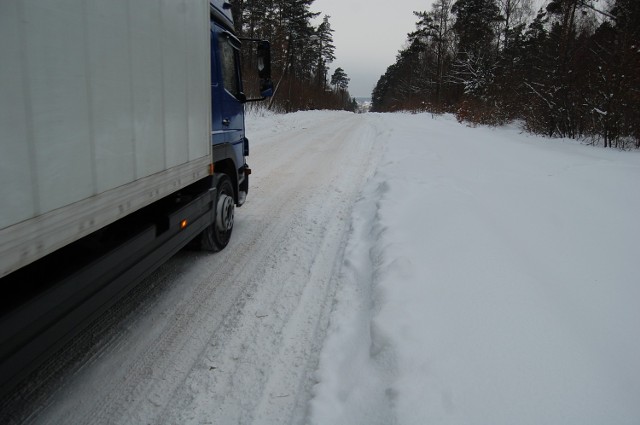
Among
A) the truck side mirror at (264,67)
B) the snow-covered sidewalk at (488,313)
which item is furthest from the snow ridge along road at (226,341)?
the truck side mirror at (264,67)

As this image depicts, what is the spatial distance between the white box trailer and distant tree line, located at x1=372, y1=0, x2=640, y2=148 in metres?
12.3

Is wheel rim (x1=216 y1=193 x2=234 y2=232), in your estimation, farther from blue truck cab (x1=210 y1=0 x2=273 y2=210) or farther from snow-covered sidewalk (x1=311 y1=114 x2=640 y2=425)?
snow-covered sidewalk (x1=311 y1=114 x2=640 y2=425)

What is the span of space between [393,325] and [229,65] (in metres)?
3.56

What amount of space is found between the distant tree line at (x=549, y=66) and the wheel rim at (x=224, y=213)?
→ 11.3 metres

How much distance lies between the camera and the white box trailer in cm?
155

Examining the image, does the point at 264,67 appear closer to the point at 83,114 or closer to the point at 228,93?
the point at 228,93

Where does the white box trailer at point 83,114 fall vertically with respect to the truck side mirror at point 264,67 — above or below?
below

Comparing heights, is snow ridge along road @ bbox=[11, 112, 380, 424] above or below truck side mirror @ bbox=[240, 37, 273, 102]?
below

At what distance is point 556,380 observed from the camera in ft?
7.65

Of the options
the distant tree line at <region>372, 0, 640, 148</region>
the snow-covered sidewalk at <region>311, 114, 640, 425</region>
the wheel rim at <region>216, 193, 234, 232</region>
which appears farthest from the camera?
the distant tree line at <region>372, 0, 640, 148</region>

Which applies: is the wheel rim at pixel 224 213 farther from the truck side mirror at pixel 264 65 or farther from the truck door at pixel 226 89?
the truck side mirror at pixel 264 65

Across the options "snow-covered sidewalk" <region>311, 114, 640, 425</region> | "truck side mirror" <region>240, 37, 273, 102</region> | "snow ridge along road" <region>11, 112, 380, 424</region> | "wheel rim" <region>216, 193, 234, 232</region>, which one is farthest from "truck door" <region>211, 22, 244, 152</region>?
"snow-covered sidewalk" <region>311, 114, 640, 425</region>

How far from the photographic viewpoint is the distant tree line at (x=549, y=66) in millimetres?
11273

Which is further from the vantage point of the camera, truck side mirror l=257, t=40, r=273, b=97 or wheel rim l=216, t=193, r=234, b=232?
truck side mirror l=257, t=40, r=273, b=97
